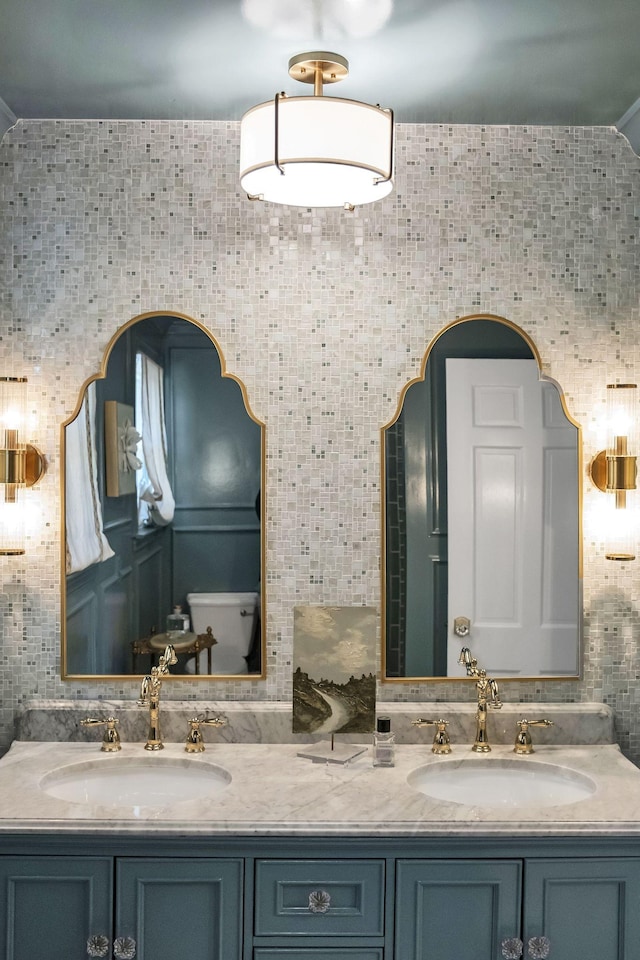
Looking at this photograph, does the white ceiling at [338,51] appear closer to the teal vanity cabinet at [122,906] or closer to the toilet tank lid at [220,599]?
the toilet tank lid at [220,599]

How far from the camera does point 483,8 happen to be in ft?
6.26

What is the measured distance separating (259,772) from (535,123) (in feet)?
6.36

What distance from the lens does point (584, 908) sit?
206 centimetres

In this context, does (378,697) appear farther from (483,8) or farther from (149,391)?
(483,8)

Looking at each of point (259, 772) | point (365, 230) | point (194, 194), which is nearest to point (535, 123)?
point (365, 230)

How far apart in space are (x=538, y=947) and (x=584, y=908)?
0.14 metres

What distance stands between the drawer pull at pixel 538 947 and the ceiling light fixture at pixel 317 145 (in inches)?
69.4

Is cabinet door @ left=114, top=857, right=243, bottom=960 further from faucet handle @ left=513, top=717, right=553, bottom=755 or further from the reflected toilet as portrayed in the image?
faucet handle @ left=513, top=717, right=553, bottom=755

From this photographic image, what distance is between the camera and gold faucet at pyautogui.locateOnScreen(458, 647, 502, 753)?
2447mm

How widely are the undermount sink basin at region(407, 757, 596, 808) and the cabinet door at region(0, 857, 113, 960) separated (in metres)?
0.81

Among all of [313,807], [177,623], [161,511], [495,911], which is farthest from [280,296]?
[495,911]

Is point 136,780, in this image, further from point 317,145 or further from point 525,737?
point 317,145

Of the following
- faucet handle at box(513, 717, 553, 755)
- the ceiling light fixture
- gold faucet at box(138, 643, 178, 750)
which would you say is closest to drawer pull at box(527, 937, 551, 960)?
faucet handle at box(513, 717, 553, 755)

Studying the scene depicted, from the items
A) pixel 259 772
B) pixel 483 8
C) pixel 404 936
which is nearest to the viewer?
pixel 483 8
